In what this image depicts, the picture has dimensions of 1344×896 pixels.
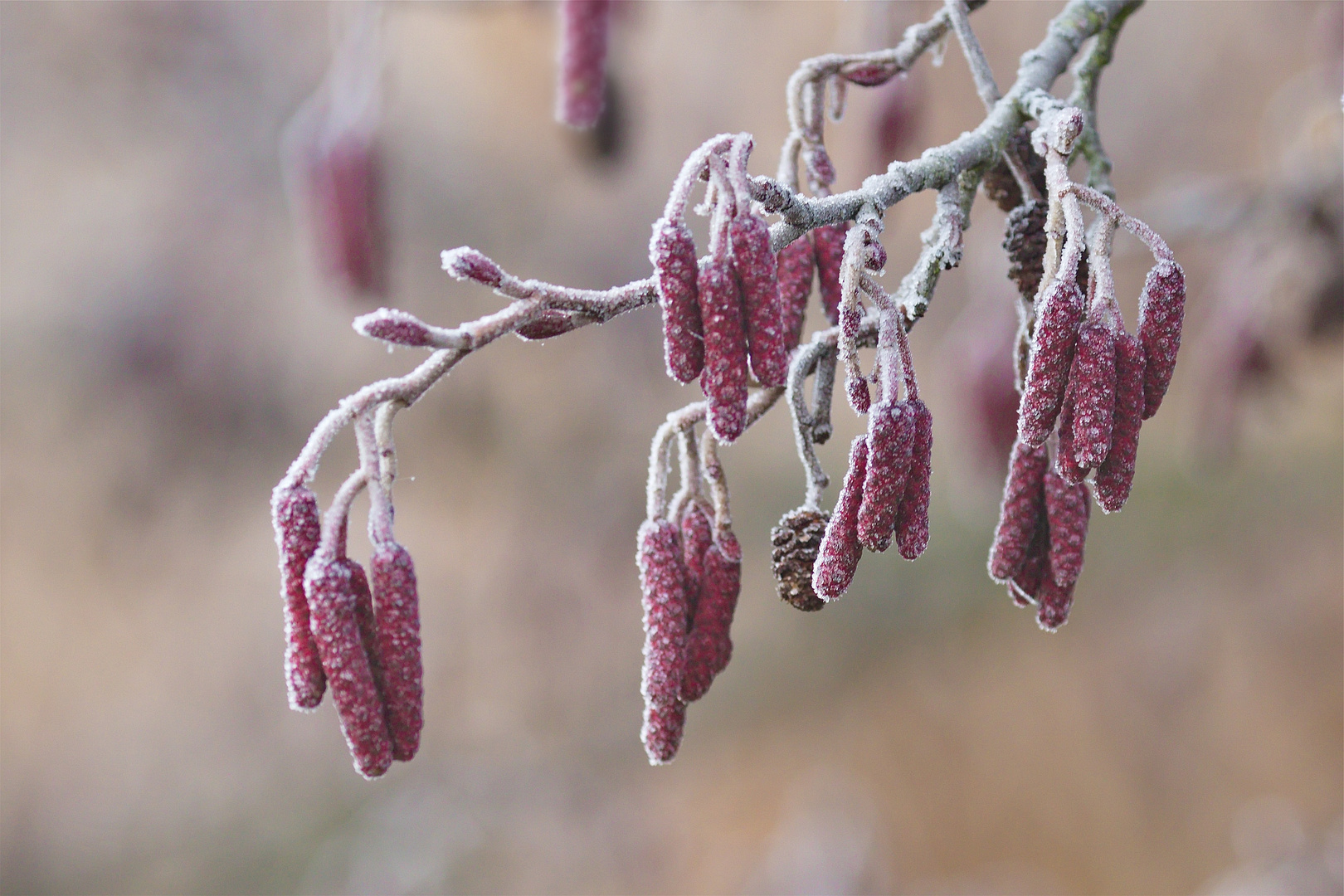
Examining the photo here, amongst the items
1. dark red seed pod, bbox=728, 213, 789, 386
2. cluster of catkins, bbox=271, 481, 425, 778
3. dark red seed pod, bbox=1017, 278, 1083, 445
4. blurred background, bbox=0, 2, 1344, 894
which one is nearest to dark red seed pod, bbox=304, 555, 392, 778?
cluster of catkins, bbox=271, 481, 425, 778

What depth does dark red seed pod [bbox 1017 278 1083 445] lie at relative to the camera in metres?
0.55

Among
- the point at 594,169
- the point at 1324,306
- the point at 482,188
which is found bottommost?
Result: the point at 1324,306

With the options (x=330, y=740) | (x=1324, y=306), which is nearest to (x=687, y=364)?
(x=1324, y=306)

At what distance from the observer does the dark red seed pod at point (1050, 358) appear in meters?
0.55

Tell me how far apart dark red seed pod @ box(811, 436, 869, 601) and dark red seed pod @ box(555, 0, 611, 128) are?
59cm

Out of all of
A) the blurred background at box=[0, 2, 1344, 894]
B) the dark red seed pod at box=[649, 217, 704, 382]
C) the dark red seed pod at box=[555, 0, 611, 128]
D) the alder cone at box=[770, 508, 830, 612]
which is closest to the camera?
the dark red seed pod at box=[649, 217, 704, 382]

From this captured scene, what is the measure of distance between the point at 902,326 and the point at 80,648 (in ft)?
14.8

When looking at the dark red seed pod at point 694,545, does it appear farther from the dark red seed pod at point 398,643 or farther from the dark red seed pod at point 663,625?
the dark red seed pod at point 398,643

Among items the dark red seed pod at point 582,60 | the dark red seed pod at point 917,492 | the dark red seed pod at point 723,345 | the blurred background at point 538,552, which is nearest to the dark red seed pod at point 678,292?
the dark red seed pod at point 723,345

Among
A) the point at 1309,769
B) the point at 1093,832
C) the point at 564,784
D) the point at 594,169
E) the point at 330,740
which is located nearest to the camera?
the point at 594,169

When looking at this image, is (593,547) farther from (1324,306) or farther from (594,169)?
(1324,306)

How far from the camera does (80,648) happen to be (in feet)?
14.0

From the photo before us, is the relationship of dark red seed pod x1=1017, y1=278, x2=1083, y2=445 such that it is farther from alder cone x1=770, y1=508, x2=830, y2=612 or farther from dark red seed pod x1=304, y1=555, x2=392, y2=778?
dark red seed pod x1=304, y1=555, x2=392, y2=778

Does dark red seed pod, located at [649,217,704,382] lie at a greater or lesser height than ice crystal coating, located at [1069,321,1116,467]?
greater
